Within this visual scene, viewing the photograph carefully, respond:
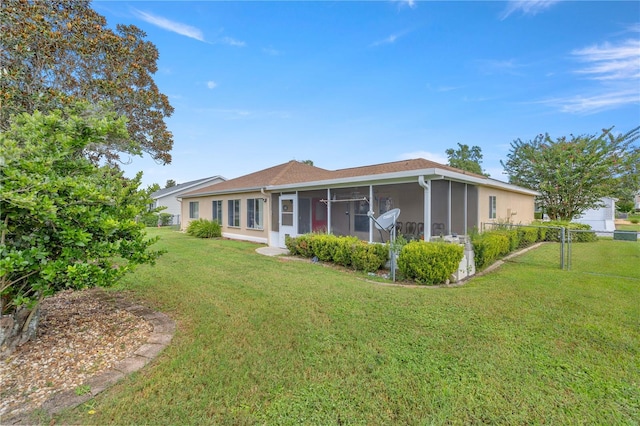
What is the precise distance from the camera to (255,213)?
1323 centimetres

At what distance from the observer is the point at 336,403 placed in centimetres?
230

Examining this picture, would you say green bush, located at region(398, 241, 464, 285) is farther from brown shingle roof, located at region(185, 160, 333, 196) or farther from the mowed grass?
brown shingle roof, located at region(185, 160, 333, 196)

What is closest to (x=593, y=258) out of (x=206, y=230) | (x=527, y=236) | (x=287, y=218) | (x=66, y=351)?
(x=527, y=236)

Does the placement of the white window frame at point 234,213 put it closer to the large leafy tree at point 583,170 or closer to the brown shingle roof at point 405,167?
the brown shingle roof at point 405,167

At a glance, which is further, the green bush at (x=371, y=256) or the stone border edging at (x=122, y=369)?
the green bush at (x=371, y=256)

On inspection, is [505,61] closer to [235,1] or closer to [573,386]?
[235,1]

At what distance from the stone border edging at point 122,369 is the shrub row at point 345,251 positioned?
4.64 metres

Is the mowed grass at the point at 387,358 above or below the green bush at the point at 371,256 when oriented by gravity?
below

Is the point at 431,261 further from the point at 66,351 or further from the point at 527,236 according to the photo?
the point at 527,236

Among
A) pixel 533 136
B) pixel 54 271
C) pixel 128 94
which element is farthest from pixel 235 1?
pixel 533 136

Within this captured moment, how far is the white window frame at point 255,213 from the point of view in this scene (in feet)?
42.1

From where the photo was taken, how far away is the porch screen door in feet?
35.8

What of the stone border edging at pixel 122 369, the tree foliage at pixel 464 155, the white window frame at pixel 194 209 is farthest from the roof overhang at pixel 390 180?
the tree foliage at pixel 464 155

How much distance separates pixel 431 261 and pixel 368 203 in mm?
5091
